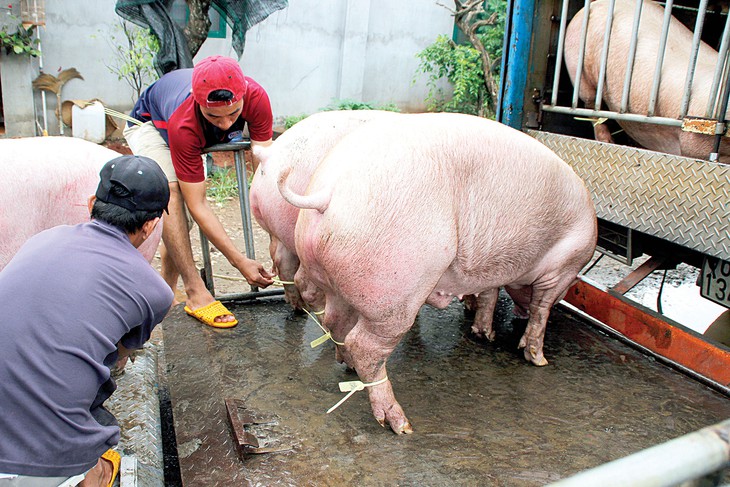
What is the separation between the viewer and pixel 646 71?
349 cm

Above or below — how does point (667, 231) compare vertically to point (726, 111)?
below

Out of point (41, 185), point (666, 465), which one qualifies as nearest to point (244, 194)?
point (41, 185)

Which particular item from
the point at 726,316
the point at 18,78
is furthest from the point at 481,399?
the point at 18,78

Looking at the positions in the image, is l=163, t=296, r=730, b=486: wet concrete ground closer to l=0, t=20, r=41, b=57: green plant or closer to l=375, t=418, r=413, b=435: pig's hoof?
l=375, t=418, r=413, b=435: pig's hoof

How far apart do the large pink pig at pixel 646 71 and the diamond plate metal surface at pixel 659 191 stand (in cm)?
31

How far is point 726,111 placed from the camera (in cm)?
299

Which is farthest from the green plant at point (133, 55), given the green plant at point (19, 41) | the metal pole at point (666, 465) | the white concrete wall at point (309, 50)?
the metal pole at point (666, 465)

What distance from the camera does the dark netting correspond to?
652cm

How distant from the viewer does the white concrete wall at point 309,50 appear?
869cm

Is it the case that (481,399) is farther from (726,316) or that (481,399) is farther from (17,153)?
(726,316)

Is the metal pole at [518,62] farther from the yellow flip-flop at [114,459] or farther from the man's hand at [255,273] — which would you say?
the yellow flip-flop at [114,459]

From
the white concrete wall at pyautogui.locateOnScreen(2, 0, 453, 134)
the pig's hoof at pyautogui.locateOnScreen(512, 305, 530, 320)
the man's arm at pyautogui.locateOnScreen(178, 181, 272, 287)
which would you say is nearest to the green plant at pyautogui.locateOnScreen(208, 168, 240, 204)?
the white concrete wall at pyautogui.locateOnScreen(2, 0, 453, 134)

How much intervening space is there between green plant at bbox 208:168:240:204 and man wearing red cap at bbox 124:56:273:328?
3.91 metres

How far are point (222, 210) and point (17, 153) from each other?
5.01 metres
